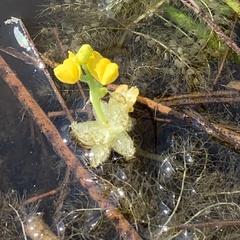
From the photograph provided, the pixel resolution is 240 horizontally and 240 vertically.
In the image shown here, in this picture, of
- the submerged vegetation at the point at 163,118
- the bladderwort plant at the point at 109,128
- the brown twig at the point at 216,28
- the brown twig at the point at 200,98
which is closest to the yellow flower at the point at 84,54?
the bladderwort plant at the point at 109,128

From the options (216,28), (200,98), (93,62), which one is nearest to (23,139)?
(93,62)

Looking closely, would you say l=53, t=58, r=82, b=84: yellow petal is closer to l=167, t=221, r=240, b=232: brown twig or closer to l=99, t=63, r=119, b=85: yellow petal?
l=99, t=63, r=119, b=85: yellow petal

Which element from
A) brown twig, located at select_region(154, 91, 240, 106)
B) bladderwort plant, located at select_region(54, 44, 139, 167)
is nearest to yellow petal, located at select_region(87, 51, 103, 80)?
bladderwort plant, located at select_region(54, 44, 139, 167)

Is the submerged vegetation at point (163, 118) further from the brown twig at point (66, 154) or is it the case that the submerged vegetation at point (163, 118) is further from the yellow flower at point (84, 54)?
the yellow flower at point (84, 54)

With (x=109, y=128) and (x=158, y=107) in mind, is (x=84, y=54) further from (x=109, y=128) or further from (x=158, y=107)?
(x=158, y=107)

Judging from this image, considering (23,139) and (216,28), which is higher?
(216,28)
